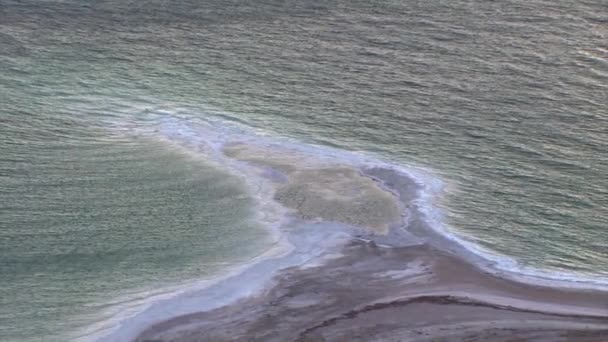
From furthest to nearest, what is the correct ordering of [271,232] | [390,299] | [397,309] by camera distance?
[271,232] → [390,299] → [397,309]

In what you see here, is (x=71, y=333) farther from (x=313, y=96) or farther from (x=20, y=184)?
(x=313, y=96)

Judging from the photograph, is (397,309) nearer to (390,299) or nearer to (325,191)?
(390,299)

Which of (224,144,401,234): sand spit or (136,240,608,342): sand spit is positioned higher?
(224,144,401,234): sand spit

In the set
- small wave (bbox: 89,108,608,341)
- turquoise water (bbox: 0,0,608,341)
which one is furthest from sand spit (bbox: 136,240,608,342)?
turquoise water (bbox: 0,0,608,341)

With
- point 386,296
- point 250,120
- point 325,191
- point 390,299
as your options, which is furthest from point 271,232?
point 250,120

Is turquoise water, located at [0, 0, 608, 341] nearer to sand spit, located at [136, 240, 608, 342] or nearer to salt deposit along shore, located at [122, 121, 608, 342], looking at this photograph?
salt deposit along shore, located at [122, 121, 608, 342]

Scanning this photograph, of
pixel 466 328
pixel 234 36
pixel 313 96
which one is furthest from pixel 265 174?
pixel 234 36

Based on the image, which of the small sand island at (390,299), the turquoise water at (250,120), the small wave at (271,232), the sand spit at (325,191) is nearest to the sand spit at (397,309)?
the small sand island at (390,299)
